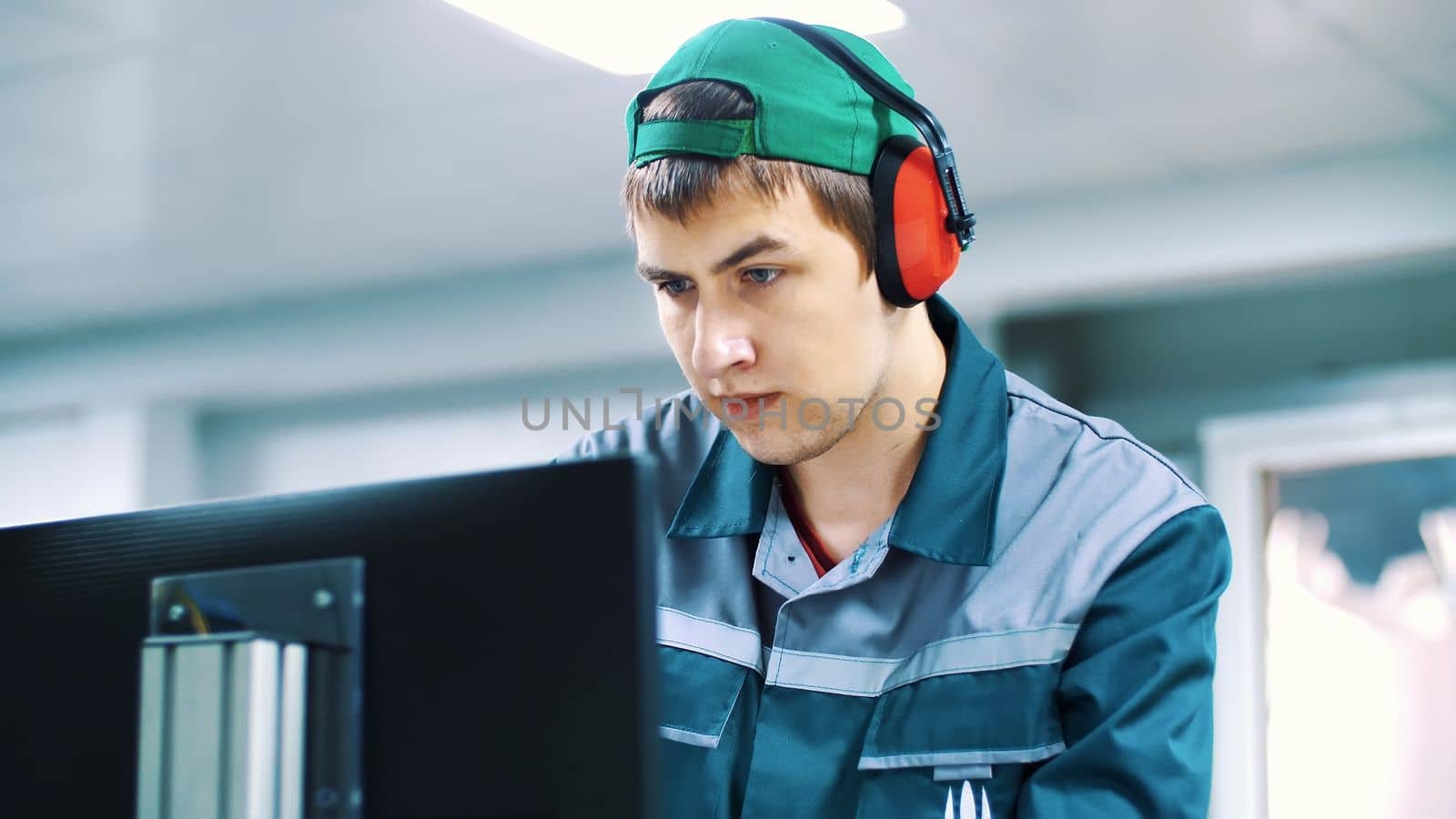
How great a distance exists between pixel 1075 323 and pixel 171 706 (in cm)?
439

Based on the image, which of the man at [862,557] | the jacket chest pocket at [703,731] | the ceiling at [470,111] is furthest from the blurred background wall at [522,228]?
the jacket chest pocket at [703,731]

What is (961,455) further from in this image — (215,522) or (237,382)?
(237,382)

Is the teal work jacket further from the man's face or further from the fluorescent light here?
the fluorescent light

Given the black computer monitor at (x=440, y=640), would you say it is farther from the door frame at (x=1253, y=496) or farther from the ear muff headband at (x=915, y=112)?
the door frame at (x=1253, y=496)

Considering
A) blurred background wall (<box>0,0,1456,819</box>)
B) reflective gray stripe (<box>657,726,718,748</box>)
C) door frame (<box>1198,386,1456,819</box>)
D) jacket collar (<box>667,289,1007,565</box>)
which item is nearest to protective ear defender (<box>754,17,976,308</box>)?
jacket collar (<box>667,289,1007,565</box>)

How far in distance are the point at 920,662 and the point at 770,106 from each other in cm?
46

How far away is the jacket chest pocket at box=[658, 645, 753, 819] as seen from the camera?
1249mm

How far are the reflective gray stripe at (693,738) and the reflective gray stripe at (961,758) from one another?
5.3 inches

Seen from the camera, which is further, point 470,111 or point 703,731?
point 470,111

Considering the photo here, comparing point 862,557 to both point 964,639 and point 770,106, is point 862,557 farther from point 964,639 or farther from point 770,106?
point 770,106

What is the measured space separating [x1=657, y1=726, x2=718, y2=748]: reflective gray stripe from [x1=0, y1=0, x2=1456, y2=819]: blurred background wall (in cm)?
201

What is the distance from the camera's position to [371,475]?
227 inches

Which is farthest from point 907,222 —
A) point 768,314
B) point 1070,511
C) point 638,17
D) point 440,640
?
point 638,17

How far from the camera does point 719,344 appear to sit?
3.92 ft
